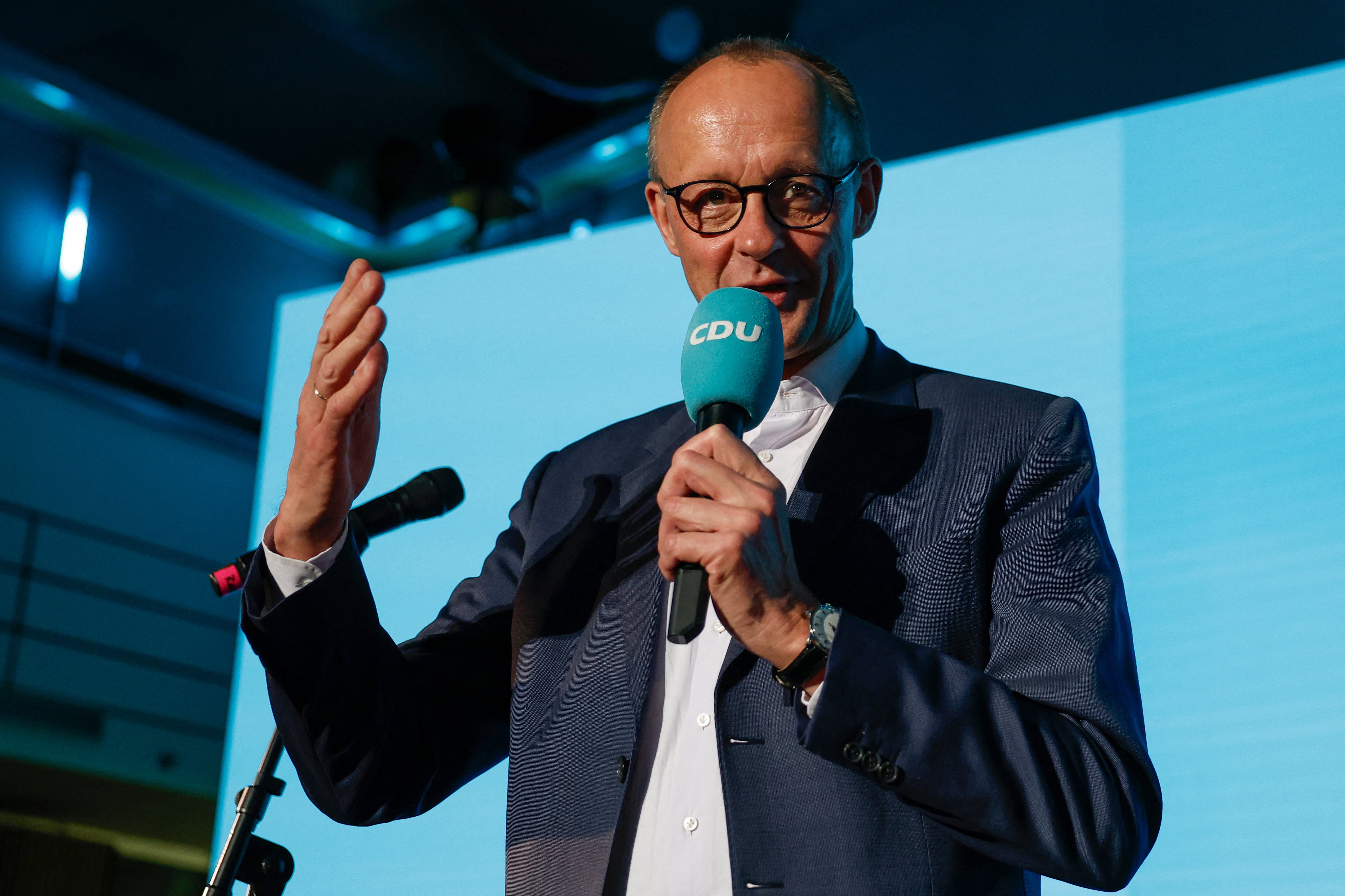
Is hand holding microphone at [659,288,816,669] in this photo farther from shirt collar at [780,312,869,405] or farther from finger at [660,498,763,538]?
shirt collar at [780,312,869,405]

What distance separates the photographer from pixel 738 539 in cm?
111

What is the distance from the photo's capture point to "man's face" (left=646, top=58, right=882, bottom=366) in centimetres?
160

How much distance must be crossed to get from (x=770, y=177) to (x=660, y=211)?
0.29 m

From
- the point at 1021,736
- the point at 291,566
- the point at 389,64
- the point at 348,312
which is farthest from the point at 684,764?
the point at 389,64

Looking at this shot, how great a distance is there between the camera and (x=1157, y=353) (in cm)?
239

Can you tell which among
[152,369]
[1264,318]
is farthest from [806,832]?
[152,369]

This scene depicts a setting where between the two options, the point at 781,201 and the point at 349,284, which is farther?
the point at 781,201

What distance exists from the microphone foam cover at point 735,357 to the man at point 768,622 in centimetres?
8

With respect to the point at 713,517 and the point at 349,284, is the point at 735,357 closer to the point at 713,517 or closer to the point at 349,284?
the point at 713,517

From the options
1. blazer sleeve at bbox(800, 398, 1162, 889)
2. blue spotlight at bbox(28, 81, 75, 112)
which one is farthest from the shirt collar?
blue spotlight at bbox(28, 81, 75, 112)

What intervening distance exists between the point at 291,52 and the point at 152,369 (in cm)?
166

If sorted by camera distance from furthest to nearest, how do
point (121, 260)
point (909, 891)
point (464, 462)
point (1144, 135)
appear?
point (121, 260)
point (464, 462)
point (1144, 135)
point (909, 891)

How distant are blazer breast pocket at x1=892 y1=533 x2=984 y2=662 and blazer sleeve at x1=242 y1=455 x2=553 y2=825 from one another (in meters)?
0.60

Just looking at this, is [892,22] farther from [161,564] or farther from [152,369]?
[161,564]
